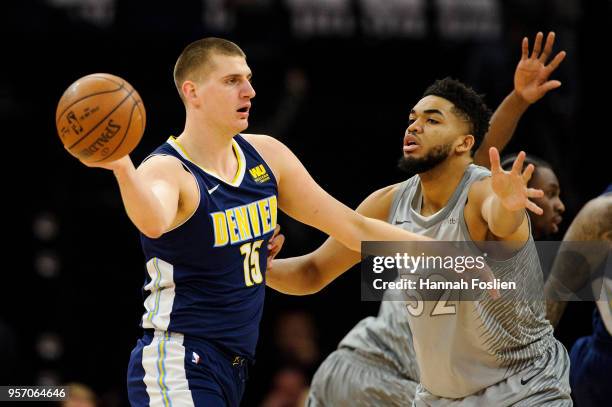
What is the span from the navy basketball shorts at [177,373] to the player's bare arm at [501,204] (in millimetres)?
1409

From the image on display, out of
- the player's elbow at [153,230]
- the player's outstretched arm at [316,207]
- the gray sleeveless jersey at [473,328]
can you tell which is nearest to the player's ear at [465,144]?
the gray sleeveless jersey at [473,328]

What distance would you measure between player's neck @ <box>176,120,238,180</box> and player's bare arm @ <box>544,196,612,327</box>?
2.14 m

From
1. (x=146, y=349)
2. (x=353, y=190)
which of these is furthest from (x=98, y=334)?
(x=146, y=349)

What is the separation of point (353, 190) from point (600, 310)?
3.71 meters

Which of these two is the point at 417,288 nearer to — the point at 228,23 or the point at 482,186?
the point at 482,186

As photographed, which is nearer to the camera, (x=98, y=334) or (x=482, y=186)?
(x=482, y=186)

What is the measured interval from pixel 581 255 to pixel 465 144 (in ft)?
3.91

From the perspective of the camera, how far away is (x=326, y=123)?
33.4 feet

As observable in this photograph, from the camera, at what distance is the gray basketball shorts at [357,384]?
6.61m

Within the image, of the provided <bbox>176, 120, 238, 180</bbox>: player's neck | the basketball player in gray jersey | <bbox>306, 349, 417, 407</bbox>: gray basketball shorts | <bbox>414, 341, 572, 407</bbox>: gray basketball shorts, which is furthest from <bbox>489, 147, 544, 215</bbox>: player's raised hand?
<bbox>306, 349, 417, 407</bbox>: gray basketball shorts

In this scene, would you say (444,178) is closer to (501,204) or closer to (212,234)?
(501,204)

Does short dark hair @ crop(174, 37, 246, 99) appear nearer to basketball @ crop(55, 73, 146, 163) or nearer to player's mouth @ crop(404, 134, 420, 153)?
basketball @ crop(55, 73, 146, 163)

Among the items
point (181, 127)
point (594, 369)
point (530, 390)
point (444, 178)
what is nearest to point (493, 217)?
point (444, 178)

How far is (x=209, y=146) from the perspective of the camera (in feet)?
17.8
